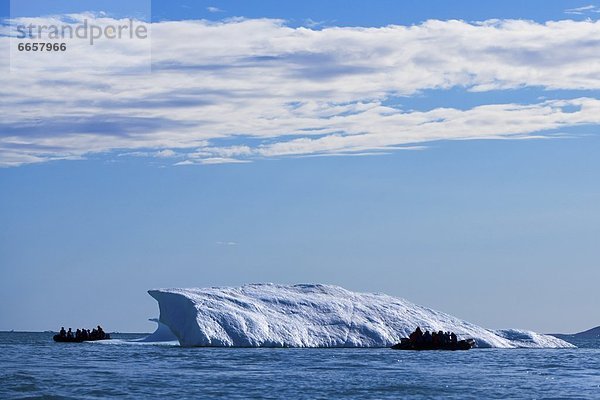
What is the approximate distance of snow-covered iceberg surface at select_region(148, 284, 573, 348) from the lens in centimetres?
6325

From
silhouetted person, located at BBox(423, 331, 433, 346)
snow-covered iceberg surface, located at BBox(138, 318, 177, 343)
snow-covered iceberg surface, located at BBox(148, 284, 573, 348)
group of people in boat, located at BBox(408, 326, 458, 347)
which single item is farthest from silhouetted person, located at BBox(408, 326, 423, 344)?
snow-covered iceberg surface, located at BBox(138, 318, 177, 343)

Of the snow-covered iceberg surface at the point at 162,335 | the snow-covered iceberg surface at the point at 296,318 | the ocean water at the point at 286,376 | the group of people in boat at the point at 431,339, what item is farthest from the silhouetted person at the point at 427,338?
the snow-covered iceberg surface at the point at 162,335

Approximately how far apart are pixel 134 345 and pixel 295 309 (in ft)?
33.2

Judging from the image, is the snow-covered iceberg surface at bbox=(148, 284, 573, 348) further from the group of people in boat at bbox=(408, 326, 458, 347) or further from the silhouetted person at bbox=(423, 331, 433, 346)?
the silhouetted person at bbox=(423, 331, 433, 346)

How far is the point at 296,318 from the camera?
6719 cm

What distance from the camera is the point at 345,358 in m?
53.2

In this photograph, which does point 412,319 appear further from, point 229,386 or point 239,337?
point 229,386

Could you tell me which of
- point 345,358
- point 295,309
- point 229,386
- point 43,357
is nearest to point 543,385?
point 229,386

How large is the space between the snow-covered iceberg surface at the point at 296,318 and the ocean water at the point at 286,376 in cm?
542

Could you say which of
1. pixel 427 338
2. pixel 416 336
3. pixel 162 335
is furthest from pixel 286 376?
pixel 162 335

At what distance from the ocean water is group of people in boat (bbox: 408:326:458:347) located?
6.47 m

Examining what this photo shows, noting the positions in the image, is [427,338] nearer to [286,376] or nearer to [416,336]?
[416,336]

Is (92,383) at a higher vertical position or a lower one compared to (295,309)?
lower

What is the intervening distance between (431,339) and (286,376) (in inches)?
1070
